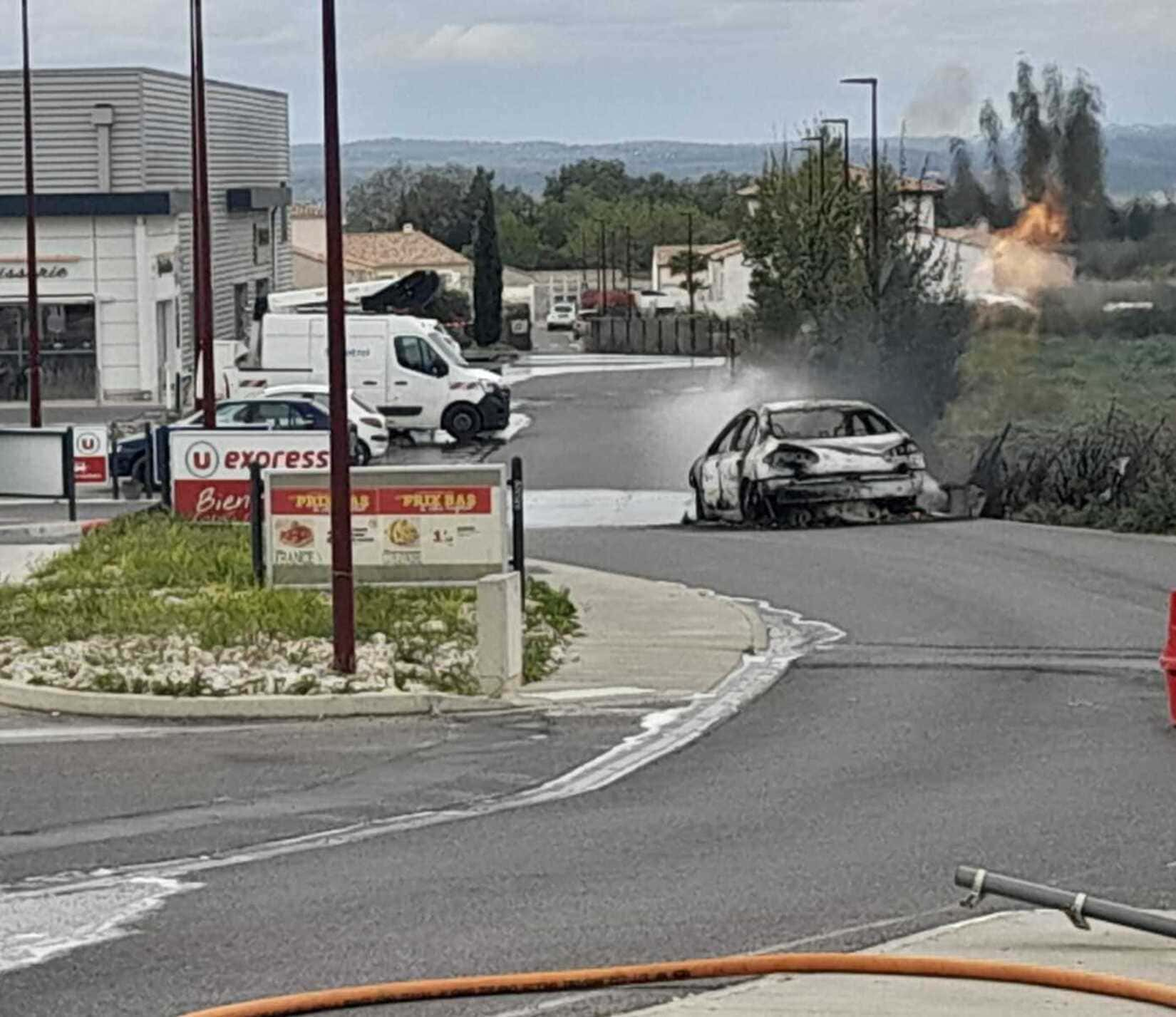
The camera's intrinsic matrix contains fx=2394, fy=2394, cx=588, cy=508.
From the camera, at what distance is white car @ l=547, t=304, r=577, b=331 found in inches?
4688

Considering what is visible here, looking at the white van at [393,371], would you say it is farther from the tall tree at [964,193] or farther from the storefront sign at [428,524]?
the storefront sign at [428,524]

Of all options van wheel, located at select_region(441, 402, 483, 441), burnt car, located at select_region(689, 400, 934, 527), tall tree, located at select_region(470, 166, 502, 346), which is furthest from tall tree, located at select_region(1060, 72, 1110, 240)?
tall tree, located at select_region(470, 166, 502, 346)

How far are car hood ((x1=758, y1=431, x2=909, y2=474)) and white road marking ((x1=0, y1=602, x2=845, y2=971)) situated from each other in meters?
11.9

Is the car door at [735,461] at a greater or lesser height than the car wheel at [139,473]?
greater

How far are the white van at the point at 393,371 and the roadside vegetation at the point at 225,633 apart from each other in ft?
79.6

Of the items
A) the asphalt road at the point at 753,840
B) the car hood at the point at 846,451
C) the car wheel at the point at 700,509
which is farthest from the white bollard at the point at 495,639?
the car wheel at the point at 700,509

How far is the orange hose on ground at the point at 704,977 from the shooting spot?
26.0 ft

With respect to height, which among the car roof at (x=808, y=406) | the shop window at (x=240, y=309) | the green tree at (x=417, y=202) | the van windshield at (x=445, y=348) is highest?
the green tree at (x=417, y=202)

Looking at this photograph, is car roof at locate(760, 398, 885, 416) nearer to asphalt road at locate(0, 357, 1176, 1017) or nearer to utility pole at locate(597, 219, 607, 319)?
asphalt road at locate(0, 357, 1176, 1017)

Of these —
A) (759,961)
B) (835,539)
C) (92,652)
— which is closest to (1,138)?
(835,539)

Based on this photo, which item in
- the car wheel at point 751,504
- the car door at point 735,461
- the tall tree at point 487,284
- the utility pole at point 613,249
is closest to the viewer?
the car wheel at point 751,504

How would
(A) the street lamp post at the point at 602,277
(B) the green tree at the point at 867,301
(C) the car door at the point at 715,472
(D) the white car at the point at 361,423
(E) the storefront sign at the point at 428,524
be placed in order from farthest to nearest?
(A) the street lamp post at the point at 602,277 < (D) the white car at the point at 361,423 < (B) the green tree at the point at 867,301 < (C) the car door at the point at 715,472 < (E) the storefront sign at the point at 428,524

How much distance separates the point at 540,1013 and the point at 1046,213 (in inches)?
1089

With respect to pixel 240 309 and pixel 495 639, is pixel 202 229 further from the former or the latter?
pixel 240 309
